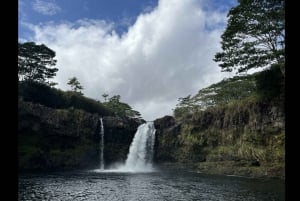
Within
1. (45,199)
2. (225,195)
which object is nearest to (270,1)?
(225,195)

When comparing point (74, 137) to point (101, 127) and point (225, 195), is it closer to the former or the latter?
point (101, 127)

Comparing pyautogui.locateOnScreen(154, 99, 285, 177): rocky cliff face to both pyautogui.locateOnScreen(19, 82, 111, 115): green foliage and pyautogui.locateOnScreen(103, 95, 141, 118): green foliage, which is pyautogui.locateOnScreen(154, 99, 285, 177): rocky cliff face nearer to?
pyautogui.locateOnScreen(19, 82, 111, 115): green foliage

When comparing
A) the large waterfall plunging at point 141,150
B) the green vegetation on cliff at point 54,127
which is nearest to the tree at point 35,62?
the green vegetation on cliff at point 54,127

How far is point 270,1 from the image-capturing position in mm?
29844

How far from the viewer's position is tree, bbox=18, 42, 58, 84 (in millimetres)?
55912

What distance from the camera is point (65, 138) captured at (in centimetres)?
4762

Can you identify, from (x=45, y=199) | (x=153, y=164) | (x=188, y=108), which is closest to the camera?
(x=45, y=199)

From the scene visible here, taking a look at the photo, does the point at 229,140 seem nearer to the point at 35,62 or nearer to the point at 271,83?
the point at 271,83

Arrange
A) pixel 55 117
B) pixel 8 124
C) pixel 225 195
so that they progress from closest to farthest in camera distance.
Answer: pixel 8 124, pixel 225 195, pixel 55 117

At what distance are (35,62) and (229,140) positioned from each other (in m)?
39.4

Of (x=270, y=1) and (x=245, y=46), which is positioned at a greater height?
(x=270, y=1)

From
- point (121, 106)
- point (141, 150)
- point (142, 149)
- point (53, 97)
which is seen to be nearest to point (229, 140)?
point (142, 149)

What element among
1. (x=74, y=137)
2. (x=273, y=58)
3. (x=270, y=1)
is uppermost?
(x=270, y=1)
